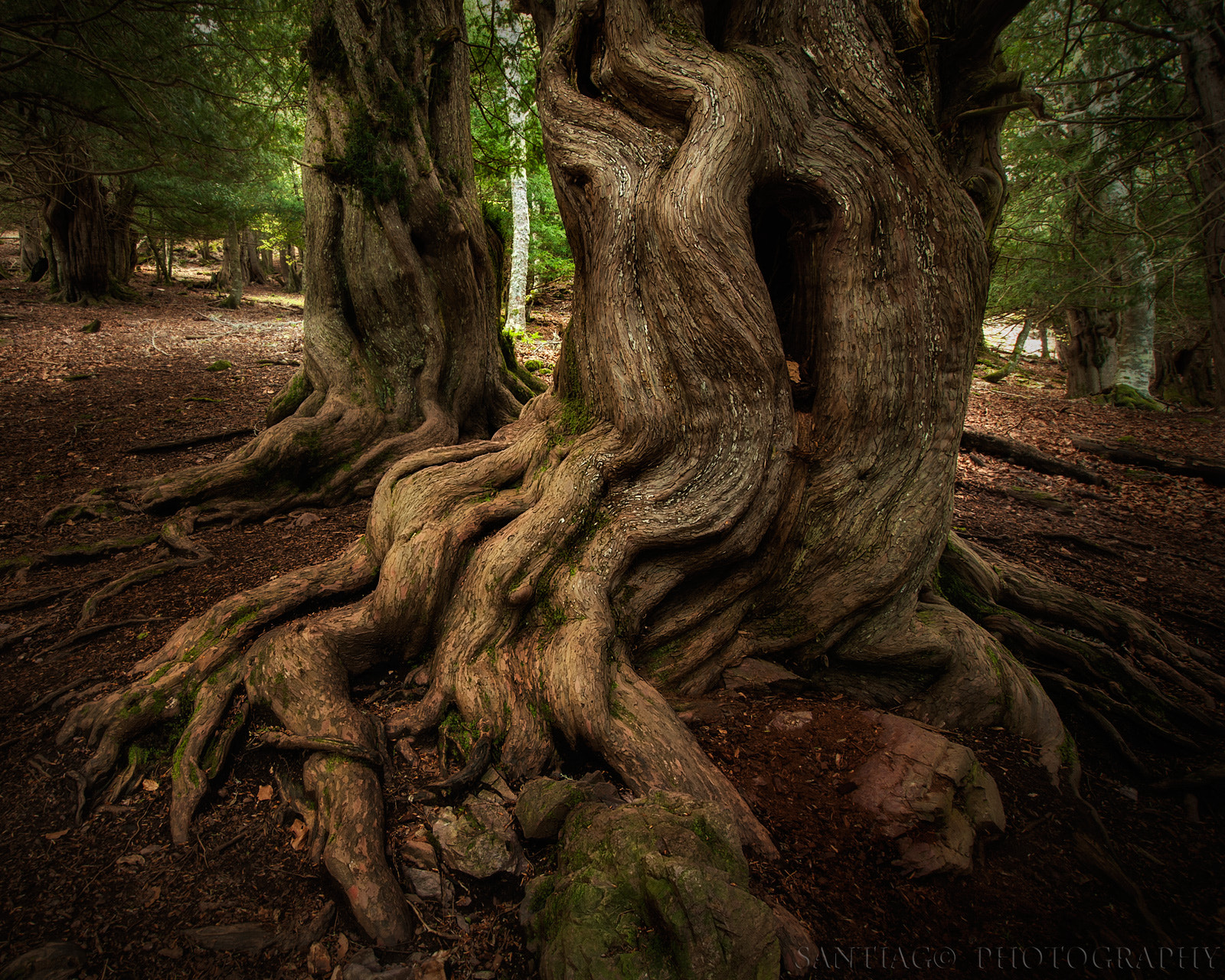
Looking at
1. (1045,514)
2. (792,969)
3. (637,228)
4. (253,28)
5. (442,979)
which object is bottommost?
(442,979)

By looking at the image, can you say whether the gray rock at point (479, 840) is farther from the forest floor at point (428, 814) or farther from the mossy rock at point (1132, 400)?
the mossy rock at point (1132, 400)

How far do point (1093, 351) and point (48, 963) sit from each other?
1689cm

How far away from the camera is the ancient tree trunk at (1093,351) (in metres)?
12.1

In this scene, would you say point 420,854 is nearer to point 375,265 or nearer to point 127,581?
point 127,581

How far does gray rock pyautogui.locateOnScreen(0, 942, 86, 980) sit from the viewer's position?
60.9 inches

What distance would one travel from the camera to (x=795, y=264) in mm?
3352

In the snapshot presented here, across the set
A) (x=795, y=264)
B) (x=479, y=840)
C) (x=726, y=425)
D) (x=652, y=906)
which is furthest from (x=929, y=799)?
(x=795, y=264)

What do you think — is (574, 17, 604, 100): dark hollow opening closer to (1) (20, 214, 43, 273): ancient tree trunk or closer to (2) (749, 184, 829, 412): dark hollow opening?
(2) (749, 184, 829, 412): dark hollow opening

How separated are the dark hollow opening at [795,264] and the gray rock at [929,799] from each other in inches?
73.1

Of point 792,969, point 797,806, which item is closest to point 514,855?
point 792,969

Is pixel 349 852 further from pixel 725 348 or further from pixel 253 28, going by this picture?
pixel 253 28

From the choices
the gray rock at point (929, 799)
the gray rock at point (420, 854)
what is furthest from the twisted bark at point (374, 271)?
the gray rock at point (929, 799)

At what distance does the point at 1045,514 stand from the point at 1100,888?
4958mm

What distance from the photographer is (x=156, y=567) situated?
12.4 ft
